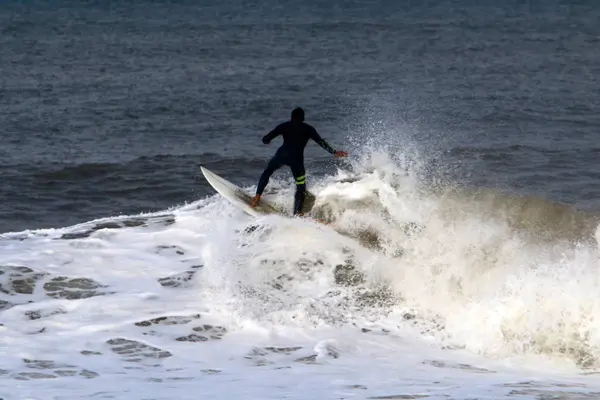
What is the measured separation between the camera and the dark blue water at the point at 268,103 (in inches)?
855

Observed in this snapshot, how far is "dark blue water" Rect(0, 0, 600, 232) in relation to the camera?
21.7m

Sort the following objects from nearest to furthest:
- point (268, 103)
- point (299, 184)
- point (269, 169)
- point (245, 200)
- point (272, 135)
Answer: point (272, 135) → point (299, 184) → point (269, 169) → point (245, 200) → point (268, 103)

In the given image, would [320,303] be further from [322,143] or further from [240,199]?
[240,199]

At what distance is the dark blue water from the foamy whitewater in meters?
3.47

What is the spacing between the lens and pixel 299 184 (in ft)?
51.8

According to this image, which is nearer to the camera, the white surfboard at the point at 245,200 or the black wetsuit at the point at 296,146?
the black wetsuit at the point at 296,146

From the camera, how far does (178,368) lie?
10836 mm

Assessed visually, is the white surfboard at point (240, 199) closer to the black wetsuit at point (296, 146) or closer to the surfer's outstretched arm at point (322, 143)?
the black wetsuit at point (296, 146)

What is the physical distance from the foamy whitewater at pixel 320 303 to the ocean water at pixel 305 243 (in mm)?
39

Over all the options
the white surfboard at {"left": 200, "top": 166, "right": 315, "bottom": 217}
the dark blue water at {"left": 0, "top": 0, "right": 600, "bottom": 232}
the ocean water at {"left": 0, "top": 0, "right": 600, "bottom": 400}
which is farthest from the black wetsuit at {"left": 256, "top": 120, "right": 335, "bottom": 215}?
the dark blue water at {"left": 0, "top": 0, "right": 600, "bottom": 232}

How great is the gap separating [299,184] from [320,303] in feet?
10.2

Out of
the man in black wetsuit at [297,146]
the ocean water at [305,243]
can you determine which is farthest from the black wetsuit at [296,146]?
the ocean water at [305,243]

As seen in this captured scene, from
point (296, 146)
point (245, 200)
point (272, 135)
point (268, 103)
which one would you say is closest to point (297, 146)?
point (296, 146)

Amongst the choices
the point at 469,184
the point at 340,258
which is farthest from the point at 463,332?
the point at 469,184
